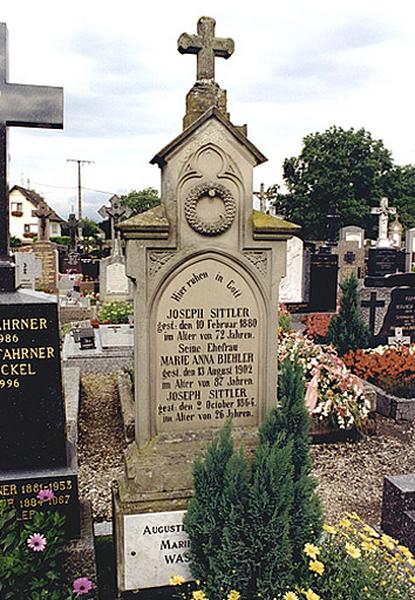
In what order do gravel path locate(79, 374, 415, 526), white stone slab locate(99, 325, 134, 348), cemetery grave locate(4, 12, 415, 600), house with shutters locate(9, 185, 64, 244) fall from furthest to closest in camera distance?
house with shutters locate(9, 185, 64, 244)
white stone slab locate(99, 325, 134, 348)
gravel path locate(79, 374, 415, 526)
cemetery grave locate(4, 12, 415, 600)

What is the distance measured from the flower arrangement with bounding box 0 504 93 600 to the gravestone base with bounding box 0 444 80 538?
124mm

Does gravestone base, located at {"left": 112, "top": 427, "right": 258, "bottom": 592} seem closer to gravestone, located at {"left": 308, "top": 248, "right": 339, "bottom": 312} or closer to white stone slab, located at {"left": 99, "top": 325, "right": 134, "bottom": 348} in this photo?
white stone slab, located at {"left": 99, "top": 325, "right": 134, "bottom": 348}

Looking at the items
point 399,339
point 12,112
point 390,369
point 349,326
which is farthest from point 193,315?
point 399,339

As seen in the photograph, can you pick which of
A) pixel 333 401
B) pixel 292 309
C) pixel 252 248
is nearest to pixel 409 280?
pixel 292 309

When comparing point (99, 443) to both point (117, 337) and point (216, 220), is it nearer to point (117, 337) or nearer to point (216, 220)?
point (117, 337)

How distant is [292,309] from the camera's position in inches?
596

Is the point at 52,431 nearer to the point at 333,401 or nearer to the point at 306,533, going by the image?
the point at 306,533

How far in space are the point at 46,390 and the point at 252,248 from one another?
1.79 meters

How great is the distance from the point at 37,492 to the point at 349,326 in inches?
289

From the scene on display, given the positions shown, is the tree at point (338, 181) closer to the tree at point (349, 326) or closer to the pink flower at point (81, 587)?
the tree at point (349, 326)

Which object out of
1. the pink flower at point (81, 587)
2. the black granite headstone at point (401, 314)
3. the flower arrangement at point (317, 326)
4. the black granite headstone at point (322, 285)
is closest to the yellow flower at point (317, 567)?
the pink flower at point (81, 587)

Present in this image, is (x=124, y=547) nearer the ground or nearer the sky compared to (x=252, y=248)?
nearer the ground

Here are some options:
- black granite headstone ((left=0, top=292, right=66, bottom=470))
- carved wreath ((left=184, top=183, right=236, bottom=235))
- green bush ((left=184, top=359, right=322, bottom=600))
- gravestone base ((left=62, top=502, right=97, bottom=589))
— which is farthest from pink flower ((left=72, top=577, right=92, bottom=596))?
carved wreath ((left=184, top=183, right=236, bottom=235))

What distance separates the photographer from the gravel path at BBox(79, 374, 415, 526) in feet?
17.3
